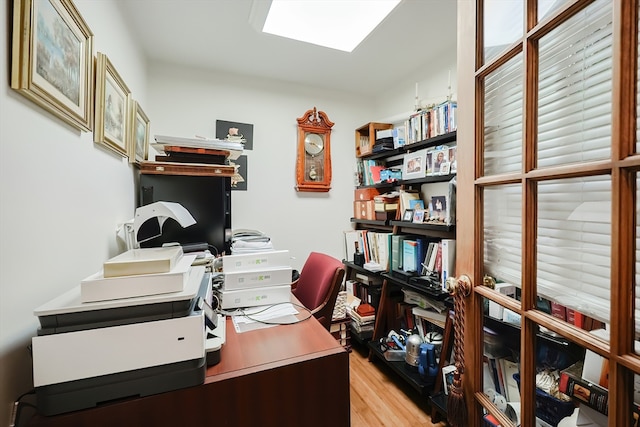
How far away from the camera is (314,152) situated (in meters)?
2.68

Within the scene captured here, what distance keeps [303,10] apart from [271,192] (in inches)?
55.7

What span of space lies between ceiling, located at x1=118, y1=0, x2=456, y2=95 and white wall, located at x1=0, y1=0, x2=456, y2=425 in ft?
0.43

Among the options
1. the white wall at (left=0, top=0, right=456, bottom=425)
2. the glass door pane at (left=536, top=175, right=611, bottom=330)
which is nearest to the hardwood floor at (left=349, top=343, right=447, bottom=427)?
the white wall at (left=0, top=0, right=456, bottom=425)

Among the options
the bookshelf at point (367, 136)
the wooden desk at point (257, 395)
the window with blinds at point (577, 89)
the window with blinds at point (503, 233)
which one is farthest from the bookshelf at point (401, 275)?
Answer: the window with blinds at point (577, 89)

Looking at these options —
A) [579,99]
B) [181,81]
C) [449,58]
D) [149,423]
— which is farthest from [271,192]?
[579,99]

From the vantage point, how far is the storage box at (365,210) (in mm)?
2508

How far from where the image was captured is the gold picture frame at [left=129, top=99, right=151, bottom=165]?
158cm

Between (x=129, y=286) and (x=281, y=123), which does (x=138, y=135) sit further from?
(x=129, y=286)

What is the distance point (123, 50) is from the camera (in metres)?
1.52

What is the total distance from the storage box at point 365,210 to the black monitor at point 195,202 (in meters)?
1.30

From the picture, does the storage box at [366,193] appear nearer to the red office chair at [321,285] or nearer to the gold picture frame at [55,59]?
the red office chair at [321,285]

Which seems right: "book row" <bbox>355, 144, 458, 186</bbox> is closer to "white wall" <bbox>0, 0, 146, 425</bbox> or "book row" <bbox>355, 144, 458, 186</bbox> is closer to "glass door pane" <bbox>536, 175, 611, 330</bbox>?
"glass door pane" <bbox>536, 175, 611, 330</bbox>

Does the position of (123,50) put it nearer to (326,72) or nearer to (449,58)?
(326,72)

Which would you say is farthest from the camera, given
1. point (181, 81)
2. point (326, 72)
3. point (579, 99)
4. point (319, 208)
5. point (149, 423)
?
point (319, 208)
